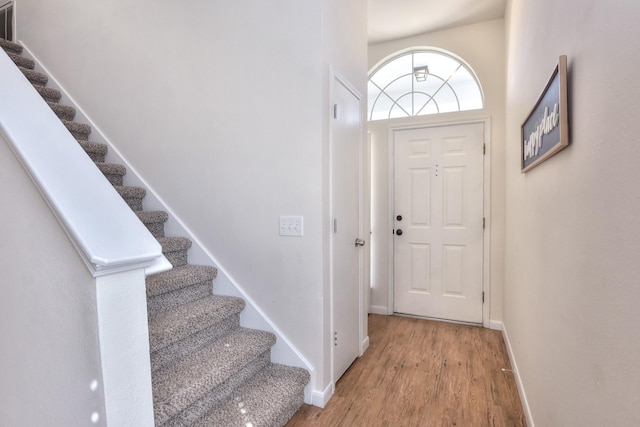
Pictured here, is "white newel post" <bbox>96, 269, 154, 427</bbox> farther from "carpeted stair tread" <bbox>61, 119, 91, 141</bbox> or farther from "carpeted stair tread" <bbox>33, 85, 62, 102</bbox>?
"carpeted stair tread" <bbox>33, 85, 62, 102</bbox>

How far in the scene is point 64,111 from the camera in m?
2.67

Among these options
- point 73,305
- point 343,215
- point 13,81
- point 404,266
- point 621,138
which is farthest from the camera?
point 404,266

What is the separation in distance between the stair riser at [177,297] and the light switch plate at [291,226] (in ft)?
2.10

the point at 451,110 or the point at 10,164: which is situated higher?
the point at 451,110

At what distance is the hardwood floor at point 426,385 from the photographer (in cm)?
186

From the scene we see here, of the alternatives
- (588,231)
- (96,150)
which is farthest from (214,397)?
(96,150)

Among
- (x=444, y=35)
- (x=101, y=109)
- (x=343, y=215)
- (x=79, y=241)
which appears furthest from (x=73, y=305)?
(x=444, y=35)

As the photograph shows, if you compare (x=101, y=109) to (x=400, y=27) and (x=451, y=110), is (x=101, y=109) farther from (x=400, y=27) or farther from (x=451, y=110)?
(x=451, y=110)

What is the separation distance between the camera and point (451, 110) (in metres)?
3.34

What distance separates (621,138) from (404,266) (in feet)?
9.45

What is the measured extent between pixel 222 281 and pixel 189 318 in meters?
0.46

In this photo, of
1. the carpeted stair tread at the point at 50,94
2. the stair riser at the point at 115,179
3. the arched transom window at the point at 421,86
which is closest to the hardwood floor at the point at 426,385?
the stair riser at the point at 115,179

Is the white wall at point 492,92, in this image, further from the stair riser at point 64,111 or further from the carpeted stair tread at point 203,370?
the stair riser at point 64,111

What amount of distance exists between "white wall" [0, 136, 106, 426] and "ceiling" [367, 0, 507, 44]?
2907 mm
